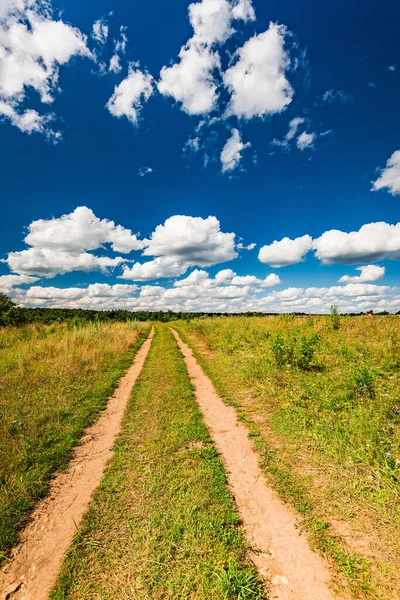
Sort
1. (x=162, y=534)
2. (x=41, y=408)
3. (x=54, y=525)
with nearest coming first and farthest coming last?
1. (x=162, y=534)
2. (x=54, y=525)
3. (x=41, y=408)

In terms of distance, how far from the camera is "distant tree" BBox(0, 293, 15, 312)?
25.0 metres

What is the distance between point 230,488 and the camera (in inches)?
166

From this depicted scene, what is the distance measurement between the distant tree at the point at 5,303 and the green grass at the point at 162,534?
85.3 ft

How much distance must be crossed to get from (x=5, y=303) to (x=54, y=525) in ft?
91.6

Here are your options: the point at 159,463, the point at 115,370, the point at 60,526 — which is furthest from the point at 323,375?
the point at 115,370

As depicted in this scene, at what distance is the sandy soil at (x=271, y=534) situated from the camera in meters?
2.79

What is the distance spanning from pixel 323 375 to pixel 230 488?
5.63 metres

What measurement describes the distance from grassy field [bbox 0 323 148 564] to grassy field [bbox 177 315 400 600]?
408cm

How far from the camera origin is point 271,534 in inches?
133

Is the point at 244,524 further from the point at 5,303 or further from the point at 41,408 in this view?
the point at 5,303

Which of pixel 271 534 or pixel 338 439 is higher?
pixel 338 439

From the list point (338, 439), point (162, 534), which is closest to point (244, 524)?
point (162, 534)

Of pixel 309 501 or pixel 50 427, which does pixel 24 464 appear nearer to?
pixel 50 427

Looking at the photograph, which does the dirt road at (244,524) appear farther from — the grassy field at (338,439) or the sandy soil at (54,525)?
the grassy field at (338,439)
